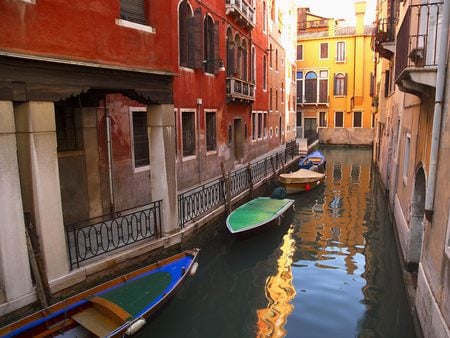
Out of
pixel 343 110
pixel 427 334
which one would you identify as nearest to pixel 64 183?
pixel 427 334

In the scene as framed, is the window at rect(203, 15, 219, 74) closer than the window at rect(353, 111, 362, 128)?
Yes

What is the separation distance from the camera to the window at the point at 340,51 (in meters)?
38.0

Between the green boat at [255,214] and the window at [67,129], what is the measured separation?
4321 millimetres

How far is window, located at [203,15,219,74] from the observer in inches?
550

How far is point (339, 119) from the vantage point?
3884 centimetres

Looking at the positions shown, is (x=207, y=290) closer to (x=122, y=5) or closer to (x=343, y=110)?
(x=122, y=5)

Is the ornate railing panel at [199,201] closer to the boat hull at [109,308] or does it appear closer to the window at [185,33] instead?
the boat hull at [109,308]

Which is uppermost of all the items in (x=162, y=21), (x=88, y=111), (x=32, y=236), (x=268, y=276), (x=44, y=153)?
(x=162, y=21)

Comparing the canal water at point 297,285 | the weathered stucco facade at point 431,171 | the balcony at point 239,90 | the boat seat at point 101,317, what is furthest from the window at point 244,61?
the boat seat at point 101,317

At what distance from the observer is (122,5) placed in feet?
23.6

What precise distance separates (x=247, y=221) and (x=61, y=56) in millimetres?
6698

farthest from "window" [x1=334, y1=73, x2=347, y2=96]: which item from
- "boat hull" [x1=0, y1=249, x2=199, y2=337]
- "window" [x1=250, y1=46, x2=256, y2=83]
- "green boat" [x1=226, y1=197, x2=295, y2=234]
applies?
"boat hull" [x1=0, y1=249, x2=199, y2=337]

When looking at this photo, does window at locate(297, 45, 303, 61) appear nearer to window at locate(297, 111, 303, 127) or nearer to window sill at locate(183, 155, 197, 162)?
window at locate(297, 111, 303, 127)

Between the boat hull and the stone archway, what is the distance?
14.5 ft
